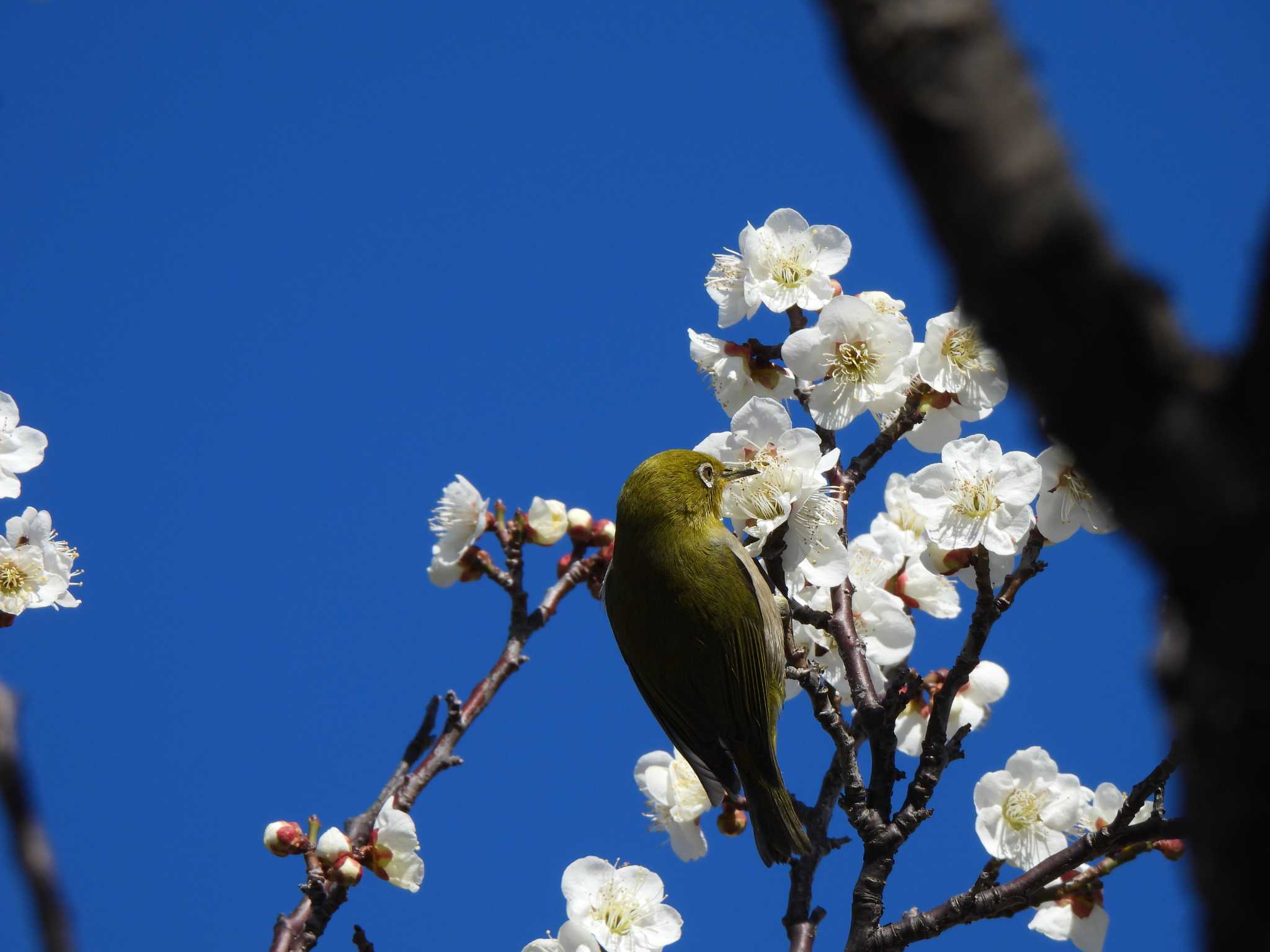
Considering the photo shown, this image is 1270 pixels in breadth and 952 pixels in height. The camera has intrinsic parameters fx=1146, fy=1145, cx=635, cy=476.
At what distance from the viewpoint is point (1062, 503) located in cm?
391

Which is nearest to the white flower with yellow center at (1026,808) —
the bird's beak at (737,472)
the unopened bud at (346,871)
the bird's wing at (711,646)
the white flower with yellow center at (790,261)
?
the bird's wing at (711,646)

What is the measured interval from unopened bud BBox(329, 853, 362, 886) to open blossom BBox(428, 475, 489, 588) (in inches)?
59.8

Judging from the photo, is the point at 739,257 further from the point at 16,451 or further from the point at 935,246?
the point at 935,246

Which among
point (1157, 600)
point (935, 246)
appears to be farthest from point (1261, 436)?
point (935, 246)

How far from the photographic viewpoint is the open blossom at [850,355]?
4.29 m

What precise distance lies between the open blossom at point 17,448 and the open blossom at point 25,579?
0.23m

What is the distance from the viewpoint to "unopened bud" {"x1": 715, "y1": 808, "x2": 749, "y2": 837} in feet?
16.7

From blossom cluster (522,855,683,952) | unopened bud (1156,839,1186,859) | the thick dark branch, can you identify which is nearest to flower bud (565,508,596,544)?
blossom cluster (522,855,683,952)

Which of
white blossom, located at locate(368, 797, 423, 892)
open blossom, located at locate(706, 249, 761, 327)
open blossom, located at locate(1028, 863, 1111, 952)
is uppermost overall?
open blossom, located at locate(706, 249, 761, 327)

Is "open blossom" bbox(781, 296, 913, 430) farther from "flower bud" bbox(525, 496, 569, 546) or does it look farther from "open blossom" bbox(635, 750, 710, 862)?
"open blossom" bbox(635, 750, 710, 862)

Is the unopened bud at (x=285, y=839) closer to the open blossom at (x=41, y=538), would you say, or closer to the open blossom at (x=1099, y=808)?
the open blossom at (x=41, y=538)

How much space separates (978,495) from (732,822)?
77.3 inches

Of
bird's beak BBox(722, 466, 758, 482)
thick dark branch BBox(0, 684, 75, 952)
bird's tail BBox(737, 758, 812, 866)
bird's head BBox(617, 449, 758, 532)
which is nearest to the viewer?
thick dark branch BBox(0, 684, 75, 952)

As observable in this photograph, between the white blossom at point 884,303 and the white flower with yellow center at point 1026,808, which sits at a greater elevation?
the white blossom at point 884,303
